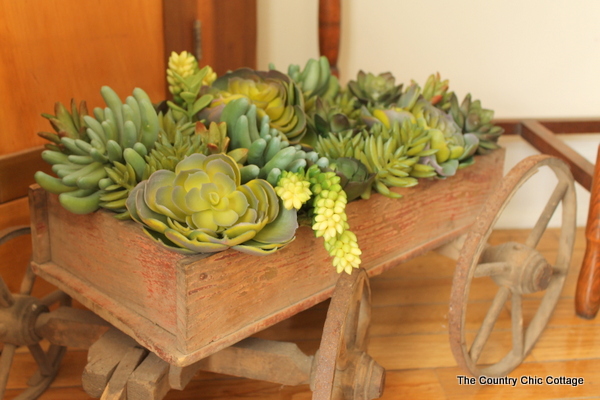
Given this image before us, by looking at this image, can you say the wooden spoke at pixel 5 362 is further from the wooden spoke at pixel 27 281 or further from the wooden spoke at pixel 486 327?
the wooden spoke at pixel 486 327

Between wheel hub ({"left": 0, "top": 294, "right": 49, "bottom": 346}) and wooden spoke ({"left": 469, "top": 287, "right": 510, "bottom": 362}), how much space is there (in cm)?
69

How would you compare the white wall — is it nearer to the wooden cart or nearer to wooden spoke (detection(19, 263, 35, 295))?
the wooden cart

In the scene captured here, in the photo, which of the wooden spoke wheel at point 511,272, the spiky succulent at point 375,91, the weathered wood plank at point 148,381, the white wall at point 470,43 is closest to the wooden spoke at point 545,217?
the wooden spoke wheel at point 511,272

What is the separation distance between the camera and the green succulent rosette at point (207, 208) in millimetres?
727

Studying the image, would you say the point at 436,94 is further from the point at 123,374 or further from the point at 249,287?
the point at 123,374

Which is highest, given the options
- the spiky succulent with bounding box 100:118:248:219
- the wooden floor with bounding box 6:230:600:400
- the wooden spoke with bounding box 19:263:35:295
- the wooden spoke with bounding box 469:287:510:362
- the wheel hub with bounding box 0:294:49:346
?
the spiky succulent with bounding box 100:118:248:219

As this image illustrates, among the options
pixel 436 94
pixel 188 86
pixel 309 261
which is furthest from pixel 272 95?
pixel 436 94

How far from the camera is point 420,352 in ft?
3.90

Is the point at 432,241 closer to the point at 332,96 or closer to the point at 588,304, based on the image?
the point at 332,96

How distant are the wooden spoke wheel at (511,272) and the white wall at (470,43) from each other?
0.57 meters

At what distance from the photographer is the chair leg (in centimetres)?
124

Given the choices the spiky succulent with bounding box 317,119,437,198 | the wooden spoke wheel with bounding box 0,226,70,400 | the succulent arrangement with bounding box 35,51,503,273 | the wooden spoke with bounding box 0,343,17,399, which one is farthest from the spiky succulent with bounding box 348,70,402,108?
the wooden spoke with bounding box 0,343,17,399

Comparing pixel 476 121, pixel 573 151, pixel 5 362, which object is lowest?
pixel 5 362

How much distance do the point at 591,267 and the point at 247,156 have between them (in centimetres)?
81
